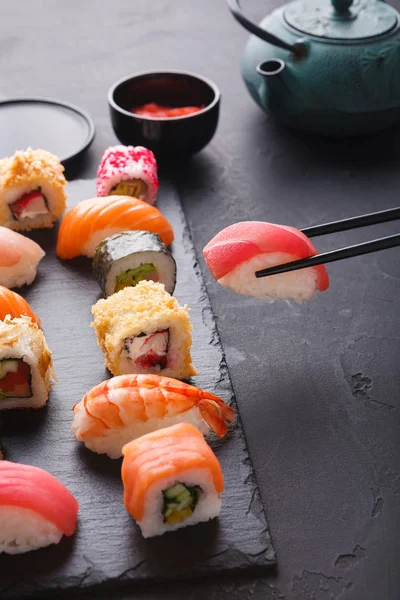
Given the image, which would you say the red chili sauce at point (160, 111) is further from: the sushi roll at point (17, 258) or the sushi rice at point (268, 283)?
the sushi rice at point (268, 283)

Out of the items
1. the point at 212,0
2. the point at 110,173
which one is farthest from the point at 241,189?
the point at 212,0

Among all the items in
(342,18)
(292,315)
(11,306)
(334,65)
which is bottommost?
(292,315)

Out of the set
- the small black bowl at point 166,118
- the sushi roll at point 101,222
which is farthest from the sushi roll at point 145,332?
the small black bowl at point 166,118

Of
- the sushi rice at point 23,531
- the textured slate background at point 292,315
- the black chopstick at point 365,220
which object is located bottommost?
the textured slate background at point 292,315

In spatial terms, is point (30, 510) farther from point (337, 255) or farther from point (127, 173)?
point (127, 173)

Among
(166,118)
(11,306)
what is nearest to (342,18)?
(166,118)
